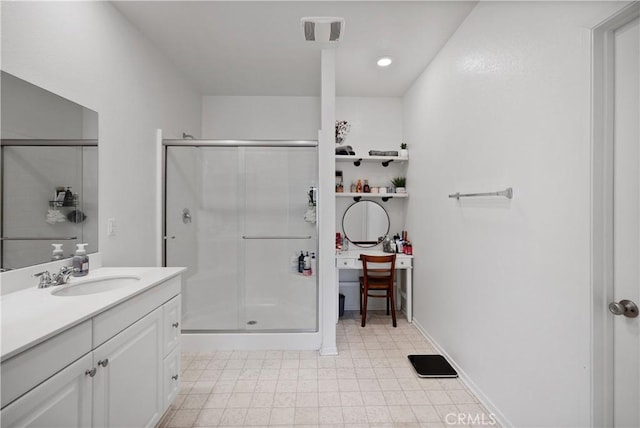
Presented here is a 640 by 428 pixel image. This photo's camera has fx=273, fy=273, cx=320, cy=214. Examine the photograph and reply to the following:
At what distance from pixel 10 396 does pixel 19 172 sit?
1015 millimetres

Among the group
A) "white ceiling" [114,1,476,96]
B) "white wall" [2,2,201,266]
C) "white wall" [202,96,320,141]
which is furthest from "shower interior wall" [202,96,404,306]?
"white wall" [2,2,201,266]

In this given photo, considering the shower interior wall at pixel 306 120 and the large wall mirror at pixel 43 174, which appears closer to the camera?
the large wall mirror at pixel 43 174

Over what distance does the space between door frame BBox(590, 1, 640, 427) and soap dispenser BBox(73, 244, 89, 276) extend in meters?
2.45

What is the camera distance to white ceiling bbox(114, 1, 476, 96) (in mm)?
1901

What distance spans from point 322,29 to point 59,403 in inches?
96.8

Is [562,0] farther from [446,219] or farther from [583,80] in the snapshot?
[446,219]

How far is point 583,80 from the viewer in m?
1.13

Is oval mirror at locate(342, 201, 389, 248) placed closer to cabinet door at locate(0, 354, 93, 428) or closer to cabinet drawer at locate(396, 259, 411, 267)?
cabinet drawer at locate(396, 259, 411, 267)

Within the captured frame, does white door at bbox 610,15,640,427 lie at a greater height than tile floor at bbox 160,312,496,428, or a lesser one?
greater

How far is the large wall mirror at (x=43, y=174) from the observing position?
1.23 meters

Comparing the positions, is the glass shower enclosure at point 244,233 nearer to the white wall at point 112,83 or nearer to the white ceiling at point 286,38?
the white wall at point 112,83

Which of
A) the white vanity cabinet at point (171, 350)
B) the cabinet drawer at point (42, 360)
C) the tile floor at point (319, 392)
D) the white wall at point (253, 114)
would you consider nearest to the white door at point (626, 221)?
the tile floor at point (319, 392)

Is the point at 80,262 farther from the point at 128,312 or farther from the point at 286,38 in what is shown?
the point at 286,38

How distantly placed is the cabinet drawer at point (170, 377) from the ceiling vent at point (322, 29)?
7.73 ft
